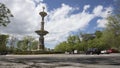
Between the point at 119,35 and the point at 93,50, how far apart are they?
85.0 ft

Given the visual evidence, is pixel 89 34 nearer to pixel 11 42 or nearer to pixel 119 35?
pixel 11 42

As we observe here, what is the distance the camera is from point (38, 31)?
89375 millimetres

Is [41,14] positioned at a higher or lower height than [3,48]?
higher

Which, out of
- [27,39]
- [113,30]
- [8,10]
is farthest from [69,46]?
[8,10]

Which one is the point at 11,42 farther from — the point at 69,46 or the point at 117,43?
the point at 117,43

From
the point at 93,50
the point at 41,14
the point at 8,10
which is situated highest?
the point at 41,14

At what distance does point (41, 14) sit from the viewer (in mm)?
92375

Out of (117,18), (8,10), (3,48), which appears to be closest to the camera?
(8,10)

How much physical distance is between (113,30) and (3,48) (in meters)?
60.5

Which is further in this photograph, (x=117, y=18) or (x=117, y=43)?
(x=117, y=43)

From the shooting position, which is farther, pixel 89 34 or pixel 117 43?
pixel 89 34

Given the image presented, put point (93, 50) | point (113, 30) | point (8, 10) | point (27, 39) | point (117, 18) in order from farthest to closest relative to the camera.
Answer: point (27, 39)
point (113, 30)
point (117, 18)
point (93, 50)
point (8, 10)

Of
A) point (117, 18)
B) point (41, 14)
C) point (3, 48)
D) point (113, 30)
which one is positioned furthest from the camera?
point (3, 48)

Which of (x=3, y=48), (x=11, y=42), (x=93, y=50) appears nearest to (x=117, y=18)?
(x=93, y=50)
